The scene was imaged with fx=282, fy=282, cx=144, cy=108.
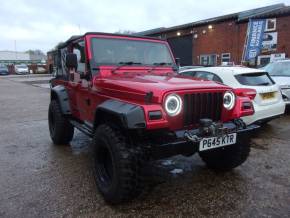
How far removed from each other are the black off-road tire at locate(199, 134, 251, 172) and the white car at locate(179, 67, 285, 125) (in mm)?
1517

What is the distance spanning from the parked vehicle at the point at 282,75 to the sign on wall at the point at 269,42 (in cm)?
1051

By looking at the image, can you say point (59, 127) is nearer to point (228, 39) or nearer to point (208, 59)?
point (228, 39)

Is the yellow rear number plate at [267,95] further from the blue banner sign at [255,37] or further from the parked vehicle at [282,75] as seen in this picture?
the blue banner sign at [255,37]

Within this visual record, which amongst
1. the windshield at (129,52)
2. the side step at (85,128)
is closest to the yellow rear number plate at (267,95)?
the windshield at (129,52)

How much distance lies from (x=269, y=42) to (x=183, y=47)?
770 cm

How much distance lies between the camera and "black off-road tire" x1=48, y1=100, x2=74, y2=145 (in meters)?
4.92

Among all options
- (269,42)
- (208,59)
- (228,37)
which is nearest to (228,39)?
(228,37)

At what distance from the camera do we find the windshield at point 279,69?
306 inches

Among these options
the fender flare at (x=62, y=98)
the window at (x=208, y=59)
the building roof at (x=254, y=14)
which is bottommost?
the fender flare at (x=62, y=98)

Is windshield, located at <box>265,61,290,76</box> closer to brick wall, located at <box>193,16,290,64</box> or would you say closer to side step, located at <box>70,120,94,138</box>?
side step, located at <box>70,120,94,138</box>

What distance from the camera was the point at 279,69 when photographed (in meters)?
7.97

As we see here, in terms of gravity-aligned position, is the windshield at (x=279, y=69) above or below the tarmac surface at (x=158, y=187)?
above

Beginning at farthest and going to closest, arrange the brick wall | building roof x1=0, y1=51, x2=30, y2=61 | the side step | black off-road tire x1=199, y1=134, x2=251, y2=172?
1. building roof x1=0, y1=51, x2=30, y2=61
2. the brick wall
3. the side step
4. black off-road tire x1=199, y1=134, x2=251, y2=172

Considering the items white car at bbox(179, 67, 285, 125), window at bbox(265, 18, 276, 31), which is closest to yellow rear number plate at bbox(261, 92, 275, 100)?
white car at bbox(179, 67, 285, 125)
